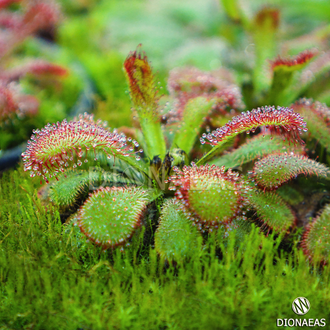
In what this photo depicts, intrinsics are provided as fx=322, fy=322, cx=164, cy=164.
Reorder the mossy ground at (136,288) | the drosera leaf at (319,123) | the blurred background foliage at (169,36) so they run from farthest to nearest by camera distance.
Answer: the blurred background foliage at (169,36), the drosera leaf at (319,123), the mossy ground at (136,288)

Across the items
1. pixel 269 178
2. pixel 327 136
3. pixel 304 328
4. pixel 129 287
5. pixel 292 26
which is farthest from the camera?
pixel 292 26

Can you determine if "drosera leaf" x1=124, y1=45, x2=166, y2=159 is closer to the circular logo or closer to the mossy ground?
the mossy ground

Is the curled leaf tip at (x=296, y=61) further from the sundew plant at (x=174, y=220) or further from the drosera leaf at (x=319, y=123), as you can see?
the drosera leaf at (x=319, y=123)

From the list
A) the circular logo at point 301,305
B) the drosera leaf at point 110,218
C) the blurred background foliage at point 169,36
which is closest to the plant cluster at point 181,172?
the drosera leaf at point 110,218

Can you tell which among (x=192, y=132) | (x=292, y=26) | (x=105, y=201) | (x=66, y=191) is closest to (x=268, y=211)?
(x=192, y=132)

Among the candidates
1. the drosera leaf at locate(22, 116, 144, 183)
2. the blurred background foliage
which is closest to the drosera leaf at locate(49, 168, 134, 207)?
the drosera leaf at locate(22, 116, 144, 183)

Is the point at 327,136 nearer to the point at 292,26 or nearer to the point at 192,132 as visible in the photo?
the point at 192,132
